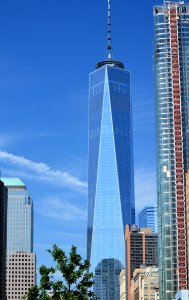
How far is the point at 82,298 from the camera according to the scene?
5378 centimetres

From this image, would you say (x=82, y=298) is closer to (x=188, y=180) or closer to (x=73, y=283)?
(x=73, y=283)

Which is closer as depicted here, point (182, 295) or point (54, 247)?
point (54, 247)

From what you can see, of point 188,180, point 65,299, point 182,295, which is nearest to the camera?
point 65,299

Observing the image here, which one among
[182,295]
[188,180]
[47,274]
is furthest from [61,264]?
[188,180]

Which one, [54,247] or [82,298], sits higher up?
[54,247]

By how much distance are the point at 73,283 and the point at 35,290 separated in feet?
9.70

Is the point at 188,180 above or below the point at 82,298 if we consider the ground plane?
above

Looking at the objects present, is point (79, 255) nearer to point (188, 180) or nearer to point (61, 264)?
point (61, 264)

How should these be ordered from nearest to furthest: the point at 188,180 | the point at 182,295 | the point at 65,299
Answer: the point at 65,299, the point at 182,295, the point at 188,180

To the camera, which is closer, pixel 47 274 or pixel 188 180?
pixel 47 274

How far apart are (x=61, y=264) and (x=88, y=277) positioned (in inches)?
79.0

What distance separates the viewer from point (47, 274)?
180 ft

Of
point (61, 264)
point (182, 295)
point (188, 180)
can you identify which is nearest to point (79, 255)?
point (61, 264)

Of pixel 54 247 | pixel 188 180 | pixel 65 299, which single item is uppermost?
pixel 188 180
